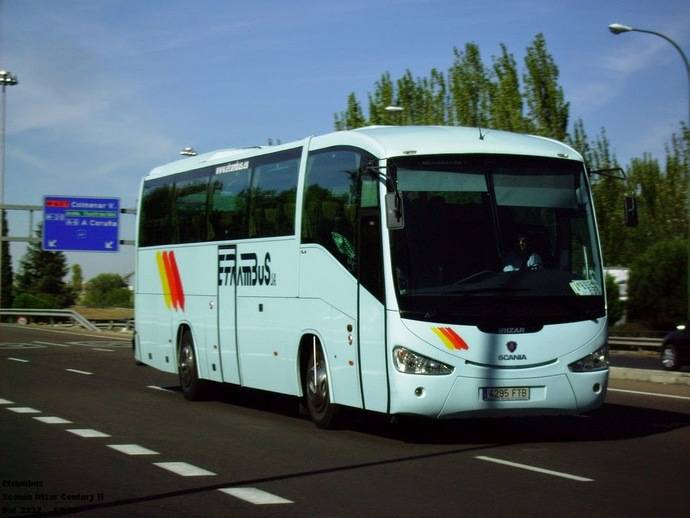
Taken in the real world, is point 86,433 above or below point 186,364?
below

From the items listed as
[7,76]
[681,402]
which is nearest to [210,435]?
[681,402]

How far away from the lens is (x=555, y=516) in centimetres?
840

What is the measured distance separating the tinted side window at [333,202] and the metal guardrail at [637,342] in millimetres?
30116

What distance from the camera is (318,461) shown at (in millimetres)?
11312

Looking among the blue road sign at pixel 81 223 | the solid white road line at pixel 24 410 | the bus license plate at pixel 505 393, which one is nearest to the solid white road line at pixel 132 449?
the bus license plate at pixel 505 393

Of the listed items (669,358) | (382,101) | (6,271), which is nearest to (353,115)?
(382,101)

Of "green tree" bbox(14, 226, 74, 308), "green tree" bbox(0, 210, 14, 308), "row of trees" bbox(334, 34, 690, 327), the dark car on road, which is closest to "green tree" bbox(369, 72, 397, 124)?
"row of trees" bbox(334, 34, 690, 327)

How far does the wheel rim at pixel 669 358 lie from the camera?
30244 mm

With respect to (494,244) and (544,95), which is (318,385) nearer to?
(494,244)

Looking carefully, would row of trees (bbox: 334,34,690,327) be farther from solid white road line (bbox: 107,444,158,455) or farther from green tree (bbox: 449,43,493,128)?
solid white road line (bbox: 107,444,158,455)

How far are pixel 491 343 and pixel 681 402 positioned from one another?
6942 millimetres

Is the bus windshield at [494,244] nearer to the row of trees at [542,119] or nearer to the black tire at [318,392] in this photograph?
the black tire at [318,392]

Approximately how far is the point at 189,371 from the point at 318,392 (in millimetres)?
4662

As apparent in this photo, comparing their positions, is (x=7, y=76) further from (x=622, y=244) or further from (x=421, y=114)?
(x=622, y=244)
